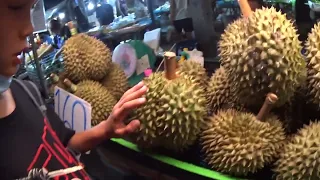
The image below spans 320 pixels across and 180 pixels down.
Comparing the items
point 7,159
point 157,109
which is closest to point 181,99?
point 157,109

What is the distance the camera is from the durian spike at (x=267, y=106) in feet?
2.70

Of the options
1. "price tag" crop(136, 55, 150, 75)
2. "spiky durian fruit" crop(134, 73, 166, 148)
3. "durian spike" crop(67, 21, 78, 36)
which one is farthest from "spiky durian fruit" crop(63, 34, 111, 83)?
"spiky durian fruit" crop(134, 73, 166, 148)

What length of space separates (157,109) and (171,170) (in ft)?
0.49

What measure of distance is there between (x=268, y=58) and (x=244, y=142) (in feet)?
0.60

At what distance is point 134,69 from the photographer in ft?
4.59

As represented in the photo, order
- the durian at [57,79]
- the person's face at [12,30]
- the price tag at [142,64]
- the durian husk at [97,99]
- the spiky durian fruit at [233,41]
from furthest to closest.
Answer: the price tag at [142,64], the durian at [57,79], the durian husk at [97,99], the spiky durian fruit at [233,41], the person's face at [12,30]

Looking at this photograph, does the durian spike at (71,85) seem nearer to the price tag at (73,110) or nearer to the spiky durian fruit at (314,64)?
the price tag at (73,110)

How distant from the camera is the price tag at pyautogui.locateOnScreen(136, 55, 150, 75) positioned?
1387 millimetres

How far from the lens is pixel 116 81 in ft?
4.23

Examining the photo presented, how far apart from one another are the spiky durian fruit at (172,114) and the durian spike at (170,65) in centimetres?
1

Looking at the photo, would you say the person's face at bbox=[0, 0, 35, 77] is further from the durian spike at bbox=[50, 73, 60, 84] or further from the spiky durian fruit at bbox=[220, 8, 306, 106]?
the durian spike at bbox=[50, 73, 60, 84]

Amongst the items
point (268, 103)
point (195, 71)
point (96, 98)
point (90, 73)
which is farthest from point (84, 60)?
point (268, 103)

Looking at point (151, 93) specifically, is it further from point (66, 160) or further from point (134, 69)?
point (134, 69)

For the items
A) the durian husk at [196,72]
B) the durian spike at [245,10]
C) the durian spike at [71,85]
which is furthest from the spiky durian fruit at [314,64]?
the durian spike at [71,85]
